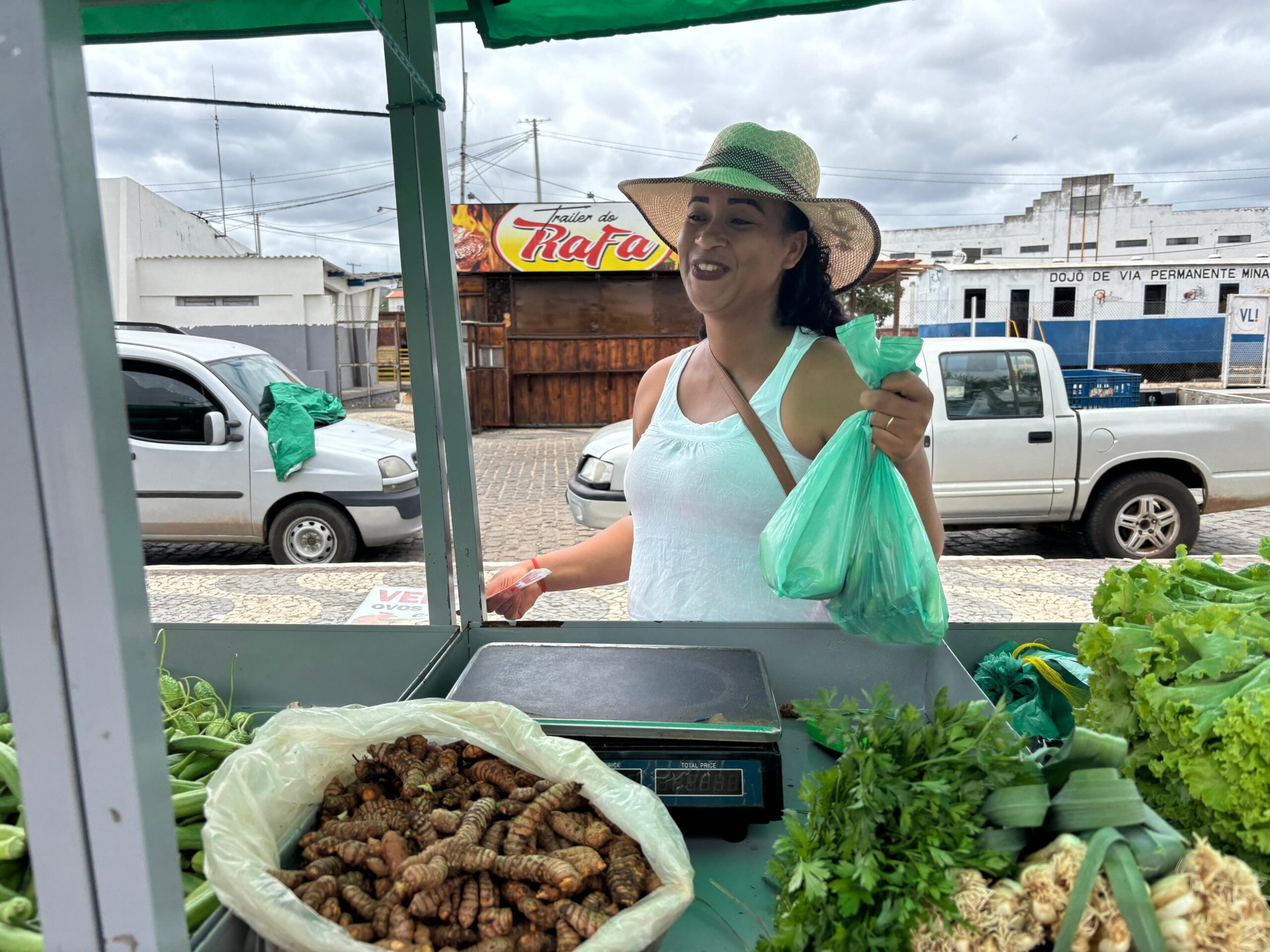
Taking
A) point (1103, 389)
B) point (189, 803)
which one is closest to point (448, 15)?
point (189, 803)

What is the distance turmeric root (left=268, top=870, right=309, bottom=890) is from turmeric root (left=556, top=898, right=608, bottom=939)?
0.35m

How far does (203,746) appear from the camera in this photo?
1.68 metres

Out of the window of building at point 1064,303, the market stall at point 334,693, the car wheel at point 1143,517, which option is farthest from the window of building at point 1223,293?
the market stall at point 334,693

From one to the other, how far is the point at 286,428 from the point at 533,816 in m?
6.18

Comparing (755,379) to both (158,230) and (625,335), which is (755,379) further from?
(158,230)

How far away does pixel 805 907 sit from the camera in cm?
106

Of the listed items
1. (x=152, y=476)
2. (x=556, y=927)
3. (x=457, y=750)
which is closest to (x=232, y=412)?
(x=152, y=476)

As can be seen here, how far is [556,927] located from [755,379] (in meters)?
1.58

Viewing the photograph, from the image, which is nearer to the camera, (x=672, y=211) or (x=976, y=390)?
(x=672, y=211)

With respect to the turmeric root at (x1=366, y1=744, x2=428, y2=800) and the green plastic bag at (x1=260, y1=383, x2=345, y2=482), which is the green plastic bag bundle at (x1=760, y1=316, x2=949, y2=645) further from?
the green plastic bag at (x1=260, y1=383, x2=345, y2=482)

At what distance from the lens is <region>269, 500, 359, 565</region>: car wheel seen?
703 cm

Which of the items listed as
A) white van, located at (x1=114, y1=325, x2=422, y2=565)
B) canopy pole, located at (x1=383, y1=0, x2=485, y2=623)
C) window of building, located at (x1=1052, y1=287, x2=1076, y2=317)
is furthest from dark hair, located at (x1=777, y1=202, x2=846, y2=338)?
window of building, located at (x1=1052, y1=287, x2=1076, y2=317)

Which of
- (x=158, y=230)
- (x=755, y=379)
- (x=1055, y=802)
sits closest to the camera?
(x=1055, y=802)

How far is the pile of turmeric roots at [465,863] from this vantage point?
1076 mm
